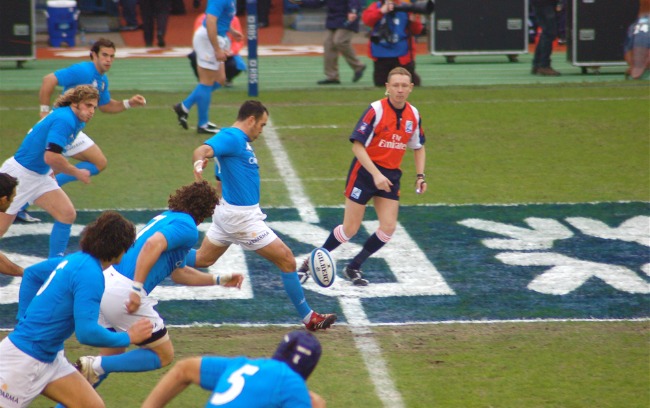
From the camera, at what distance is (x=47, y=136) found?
9.43 metres

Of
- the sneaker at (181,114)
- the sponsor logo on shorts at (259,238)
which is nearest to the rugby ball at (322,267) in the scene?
the sponsor logo on shorts at (259,238)

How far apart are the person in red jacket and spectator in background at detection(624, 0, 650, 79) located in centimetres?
1097

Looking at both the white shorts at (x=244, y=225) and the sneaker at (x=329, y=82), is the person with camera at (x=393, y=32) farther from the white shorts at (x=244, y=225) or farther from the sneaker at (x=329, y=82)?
the white shorts at (x=244, y=225)

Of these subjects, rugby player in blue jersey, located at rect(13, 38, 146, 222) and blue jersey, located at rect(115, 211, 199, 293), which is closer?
blue jersey, located at rect(115, 211, 199, 293)

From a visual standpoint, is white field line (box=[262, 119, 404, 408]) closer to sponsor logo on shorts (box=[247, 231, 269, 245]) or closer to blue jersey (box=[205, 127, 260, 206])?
sponsor logo on shorts (box=[247, 231, 269, 245])

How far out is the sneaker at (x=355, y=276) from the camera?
31.6ft

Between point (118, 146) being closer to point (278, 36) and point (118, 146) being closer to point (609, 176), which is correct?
point (609, 176)

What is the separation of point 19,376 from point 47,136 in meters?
4.05

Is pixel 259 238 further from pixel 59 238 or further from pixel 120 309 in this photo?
pixel 59 238

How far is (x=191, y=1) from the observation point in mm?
34062

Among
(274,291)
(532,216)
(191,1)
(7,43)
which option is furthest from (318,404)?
(191,1)

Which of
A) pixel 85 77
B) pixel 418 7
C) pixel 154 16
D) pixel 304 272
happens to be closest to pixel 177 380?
pixel 304 272

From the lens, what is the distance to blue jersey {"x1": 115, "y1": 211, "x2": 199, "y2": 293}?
6.88 meters

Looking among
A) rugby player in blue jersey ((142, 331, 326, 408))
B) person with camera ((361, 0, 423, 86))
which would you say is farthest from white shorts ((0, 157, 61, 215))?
person with camera ((361, 0, 423, 86))
